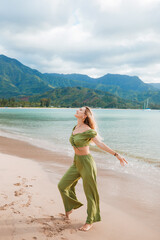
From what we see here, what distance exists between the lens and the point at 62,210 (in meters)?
5.05

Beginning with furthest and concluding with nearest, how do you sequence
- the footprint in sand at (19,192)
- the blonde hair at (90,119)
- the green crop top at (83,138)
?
the footprint in sand at (19,192) < the blonde hair at (90,119) < the green crop top at (83,138)

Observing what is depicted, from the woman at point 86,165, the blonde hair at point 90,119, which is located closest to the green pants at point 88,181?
the woman at point 86,165

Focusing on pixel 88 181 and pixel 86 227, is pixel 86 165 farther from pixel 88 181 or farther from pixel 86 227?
pixel 86 227

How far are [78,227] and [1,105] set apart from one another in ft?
685

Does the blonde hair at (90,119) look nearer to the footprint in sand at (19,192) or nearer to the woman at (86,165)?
the woman at (86,165)

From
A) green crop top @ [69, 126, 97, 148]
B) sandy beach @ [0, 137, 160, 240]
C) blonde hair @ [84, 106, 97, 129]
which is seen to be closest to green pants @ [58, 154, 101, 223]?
green crop top @ [69, 126, 97, 148]

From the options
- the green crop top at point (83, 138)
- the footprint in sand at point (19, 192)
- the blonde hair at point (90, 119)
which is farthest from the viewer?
the footprint in sand at point (19, 192)

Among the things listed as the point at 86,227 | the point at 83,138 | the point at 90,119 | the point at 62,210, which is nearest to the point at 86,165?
the point at 83,138

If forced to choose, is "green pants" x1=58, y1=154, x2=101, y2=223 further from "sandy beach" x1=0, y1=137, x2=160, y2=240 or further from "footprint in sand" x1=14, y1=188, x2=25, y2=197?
"footprint in sand" x1=14, y1=188, x2=25, y2=197

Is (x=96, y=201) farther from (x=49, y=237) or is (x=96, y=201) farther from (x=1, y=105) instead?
(x=1, y=105)

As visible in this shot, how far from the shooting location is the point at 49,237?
389cm

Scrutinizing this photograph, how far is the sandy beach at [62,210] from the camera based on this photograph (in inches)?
163

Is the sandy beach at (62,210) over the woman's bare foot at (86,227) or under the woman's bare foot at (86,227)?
under

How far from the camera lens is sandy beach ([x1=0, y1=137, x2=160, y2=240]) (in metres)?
4.13
